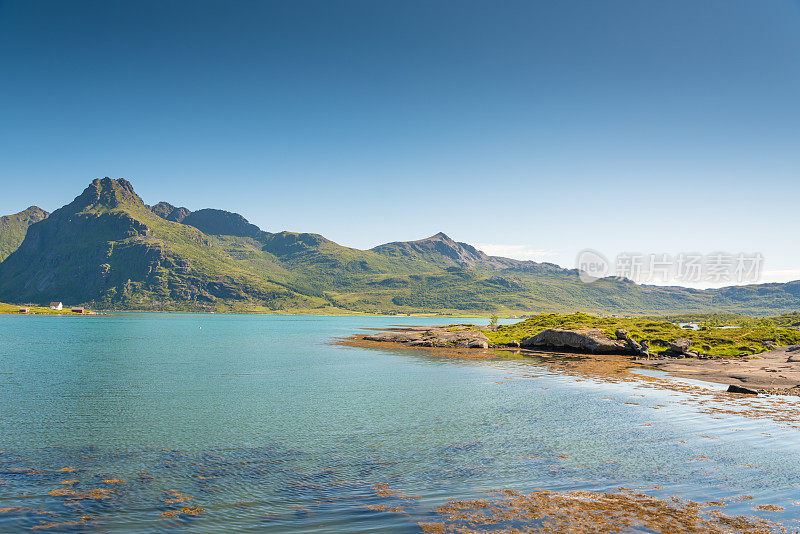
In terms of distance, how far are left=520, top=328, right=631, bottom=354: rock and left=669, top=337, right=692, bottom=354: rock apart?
782cm

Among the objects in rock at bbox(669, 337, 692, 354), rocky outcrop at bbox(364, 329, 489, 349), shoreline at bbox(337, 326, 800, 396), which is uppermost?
rock at bbox(669, 337, 692, 354)

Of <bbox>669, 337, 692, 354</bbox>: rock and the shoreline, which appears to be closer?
the shoreline

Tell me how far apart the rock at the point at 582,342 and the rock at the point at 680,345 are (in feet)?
25.7

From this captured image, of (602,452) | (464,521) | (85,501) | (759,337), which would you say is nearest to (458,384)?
(602,452)

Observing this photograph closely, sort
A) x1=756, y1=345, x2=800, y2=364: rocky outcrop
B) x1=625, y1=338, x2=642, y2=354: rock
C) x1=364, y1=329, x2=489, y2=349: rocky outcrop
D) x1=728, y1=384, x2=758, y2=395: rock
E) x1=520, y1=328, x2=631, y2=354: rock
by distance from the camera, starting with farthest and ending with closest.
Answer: x1=364, y1=329, x2=489, y2=349: rocky outcrop < x1=520, y1=328, x2=631, y2=354: rock < x1=625, y1=338, x2=642, y2=354: rock < x1=756, y1=345, x2=800, y2=364: rocky outcrop < x1=728, y1=384, x2=758, y2=395: rock

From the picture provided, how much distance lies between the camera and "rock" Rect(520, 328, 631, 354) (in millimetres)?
89562

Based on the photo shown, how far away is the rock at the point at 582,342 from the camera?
89562mm

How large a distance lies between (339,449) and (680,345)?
79.6m

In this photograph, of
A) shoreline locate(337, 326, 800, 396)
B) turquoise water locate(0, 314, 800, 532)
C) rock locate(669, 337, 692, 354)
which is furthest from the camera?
rock locate(669, 337, 692, 354)

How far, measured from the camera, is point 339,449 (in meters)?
26.8

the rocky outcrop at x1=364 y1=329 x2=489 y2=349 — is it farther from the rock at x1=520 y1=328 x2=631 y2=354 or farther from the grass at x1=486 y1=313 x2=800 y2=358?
the rock at x1=520 y1=328 x2=631 y2=354

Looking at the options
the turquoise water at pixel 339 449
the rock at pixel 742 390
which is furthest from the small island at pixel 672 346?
the turquoise water at pixel 339 449

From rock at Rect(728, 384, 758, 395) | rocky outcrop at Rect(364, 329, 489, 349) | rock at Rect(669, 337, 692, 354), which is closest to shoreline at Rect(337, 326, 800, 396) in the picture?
rock at Rect(728, 384, 758, 395)

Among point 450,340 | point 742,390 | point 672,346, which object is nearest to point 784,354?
point 672,346
